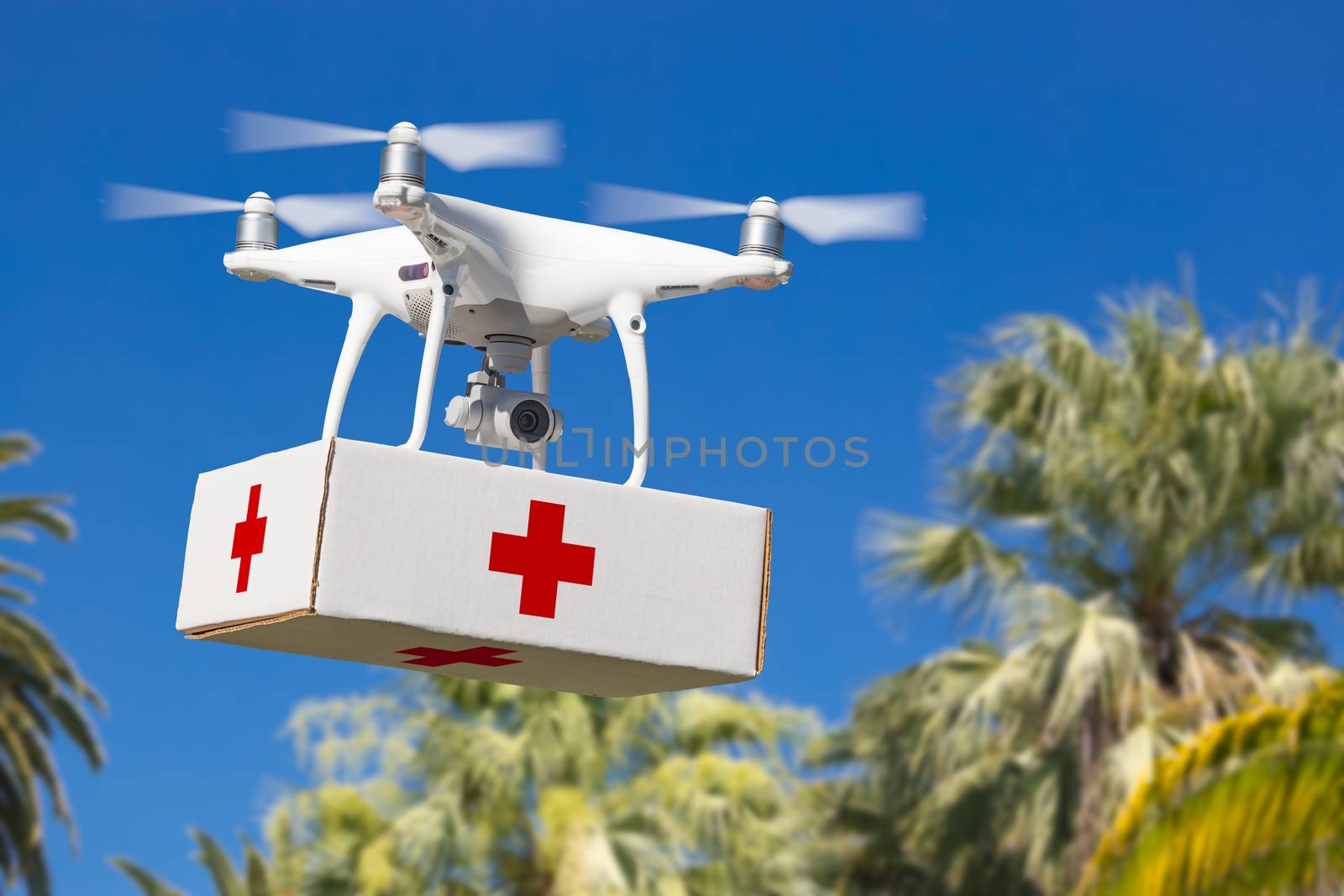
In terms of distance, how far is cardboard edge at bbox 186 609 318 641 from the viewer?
13.3 ft

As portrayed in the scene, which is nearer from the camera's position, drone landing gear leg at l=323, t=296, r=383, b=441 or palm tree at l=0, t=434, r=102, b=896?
drone landing gear leg at l=323, t=296, r=383, b=441

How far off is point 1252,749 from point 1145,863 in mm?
738

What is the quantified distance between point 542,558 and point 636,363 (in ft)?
1.76

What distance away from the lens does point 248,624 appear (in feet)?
14.1

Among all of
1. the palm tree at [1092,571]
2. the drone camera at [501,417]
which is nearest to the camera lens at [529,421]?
the drone camera at [501,417]

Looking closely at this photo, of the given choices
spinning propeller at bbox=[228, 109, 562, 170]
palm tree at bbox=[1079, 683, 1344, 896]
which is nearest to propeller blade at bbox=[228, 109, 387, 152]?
spinning propeller at bbox=[228, 109, 562, 170]

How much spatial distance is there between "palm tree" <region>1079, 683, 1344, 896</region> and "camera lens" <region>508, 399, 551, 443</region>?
150 inches

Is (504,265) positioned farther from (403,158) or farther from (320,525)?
(320,525)

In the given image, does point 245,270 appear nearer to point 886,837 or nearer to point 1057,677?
point 1057,677

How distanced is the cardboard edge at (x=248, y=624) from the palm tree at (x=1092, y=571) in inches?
489

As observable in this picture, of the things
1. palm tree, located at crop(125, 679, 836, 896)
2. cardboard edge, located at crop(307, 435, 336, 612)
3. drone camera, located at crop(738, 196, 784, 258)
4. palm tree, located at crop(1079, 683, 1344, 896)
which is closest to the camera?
cardboard edge, located at crop(307, 435, 336, 612)

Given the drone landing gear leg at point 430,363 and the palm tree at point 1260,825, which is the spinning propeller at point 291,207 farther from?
the palm tree at point 1260,825

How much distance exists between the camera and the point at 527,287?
445 centimetres

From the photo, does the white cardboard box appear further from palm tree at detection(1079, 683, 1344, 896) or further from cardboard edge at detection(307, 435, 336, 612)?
palm tree at detection(1079, 683, 1344, 896)
